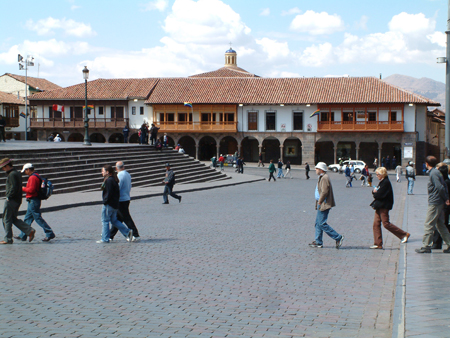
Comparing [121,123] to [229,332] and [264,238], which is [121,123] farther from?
[229,332]

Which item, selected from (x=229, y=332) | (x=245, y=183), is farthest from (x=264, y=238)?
(x=245, y=183)

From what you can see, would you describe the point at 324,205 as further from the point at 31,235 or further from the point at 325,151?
the point at 325,151

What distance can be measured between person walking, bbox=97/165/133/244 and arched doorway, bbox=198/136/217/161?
46.9 m

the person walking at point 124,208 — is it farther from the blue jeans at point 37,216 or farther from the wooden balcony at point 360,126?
the wooden balcony at point 360,126

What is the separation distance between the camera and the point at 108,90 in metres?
56.1

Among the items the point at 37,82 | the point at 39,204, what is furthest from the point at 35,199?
the point at 37,82

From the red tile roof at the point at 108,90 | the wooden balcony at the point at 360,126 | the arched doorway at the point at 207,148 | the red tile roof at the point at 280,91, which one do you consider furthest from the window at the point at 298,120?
the red tile roof at the point at 108,90

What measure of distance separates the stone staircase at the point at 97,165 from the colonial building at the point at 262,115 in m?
21.7

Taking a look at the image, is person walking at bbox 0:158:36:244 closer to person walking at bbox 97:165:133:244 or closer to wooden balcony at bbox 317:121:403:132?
person walking at bbox 97:165:133:244

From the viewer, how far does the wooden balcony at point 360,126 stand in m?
49.4

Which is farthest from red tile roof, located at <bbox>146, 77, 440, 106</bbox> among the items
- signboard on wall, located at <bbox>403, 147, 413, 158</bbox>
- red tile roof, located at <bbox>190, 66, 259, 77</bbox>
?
red tile roof, located at <bbox>190, 66, 259, 77</bbox>

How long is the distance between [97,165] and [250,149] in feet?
111

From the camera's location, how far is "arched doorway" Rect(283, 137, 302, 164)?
5450 cm

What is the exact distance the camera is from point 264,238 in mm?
10617
